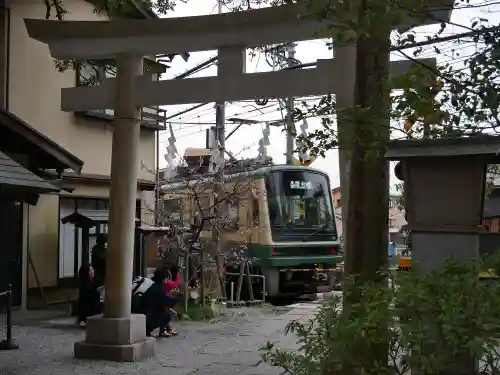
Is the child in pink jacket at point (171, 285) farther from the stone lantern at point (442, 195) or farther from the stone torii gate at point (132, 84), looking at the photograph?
the stone lantern at point (442, 195)

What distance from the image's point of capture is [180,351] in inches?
374

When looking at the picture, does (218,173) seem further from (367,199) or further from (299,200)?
(367,199)

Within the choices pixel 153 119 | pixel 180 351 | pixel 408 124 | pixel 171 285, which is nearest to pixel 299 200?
pixel 153 119

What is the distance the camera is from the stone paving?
8.13m

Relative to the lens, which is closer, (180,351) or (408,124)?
(408,124)

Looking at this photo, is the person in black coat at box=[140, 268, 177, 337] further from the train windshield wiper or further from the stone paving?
the train windshield wiper

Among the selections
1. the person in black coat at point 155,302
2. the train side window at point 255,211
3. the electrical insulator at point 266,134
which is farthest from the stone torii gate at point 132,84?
the electrical insulator at point 266,134

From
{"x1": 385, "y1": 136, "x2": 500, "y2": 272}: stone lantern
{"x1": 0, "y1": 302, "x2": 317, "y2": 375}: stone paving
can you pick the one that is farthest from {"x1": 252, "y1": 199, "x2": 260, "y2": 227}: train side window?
{"x1": 385, "y1": 136, "x2": 500, "y2": 272}: stone lantern

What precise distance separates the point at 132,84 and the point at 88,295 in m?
4.32

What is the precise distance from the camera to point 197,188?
15.0 metres

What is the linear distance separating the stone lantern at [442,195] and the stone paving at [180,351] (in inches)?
144

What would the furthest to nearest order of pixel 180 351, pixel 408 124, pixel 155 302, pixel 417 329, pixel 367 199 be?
pixel 155 302, pixel 180 351, pixel 367 199, pixel 408 124, pixel 417 329

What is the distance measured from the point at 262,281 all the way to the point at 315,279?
1.80 metres

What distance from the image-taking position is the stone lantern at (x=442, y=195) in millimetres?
4812
